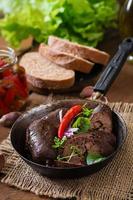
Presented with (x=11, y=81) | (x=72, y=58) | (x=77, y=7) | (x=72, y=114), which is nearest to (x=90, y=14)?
(x=77, y=7)

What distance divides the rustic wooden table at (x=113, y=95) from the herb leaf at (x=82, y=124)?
0.19 meters

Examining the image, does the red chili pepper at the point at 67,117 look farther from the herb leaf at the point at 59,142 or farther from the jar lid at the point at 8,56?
the jar lid at the point at 8,56

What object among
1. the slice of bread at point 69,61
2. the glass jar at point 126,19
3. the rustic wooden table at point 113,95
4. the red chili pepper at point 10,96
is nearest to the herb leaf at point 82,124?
the rustic wooden table at point 113,95

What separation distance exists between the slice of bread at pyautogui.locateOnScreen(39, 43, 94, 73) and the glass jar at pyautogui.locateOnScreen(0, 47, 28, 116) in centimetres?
18

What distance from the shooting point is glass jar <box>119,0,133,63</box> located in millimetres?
1509

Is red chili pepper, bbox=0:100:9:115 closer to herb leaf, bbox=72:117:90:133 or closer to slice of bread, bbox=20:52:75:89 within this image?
slice of bread, bbox=20:52:75:89

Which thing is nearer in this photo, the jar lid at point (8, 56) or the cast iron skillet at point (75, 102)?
the cast iron skillet at point (75, 102)

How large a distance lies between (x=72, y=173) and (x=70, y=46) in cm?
64

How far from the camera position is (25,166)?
3.53 ft

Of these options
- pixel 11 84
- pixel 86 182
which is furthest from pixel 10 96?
pixel 86 182

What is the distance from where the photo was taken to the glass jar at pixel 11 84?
128 cm

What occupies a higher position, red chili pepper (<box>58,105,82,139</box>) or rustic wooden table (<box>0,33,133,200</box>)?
red chili pepper (<box>58,105,82,139</box>)

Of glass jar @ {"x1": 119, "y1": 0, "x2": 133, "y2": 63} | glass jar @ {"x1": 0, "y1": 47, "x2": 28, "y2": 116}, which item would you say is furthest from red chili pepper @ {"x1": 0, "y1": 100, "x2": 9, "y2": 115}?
glass jar @ {"x1": 119, "y1": 0, "x2": 133, "y2": 63}

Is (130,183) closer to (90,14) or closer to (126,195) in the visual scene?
(126,195)
